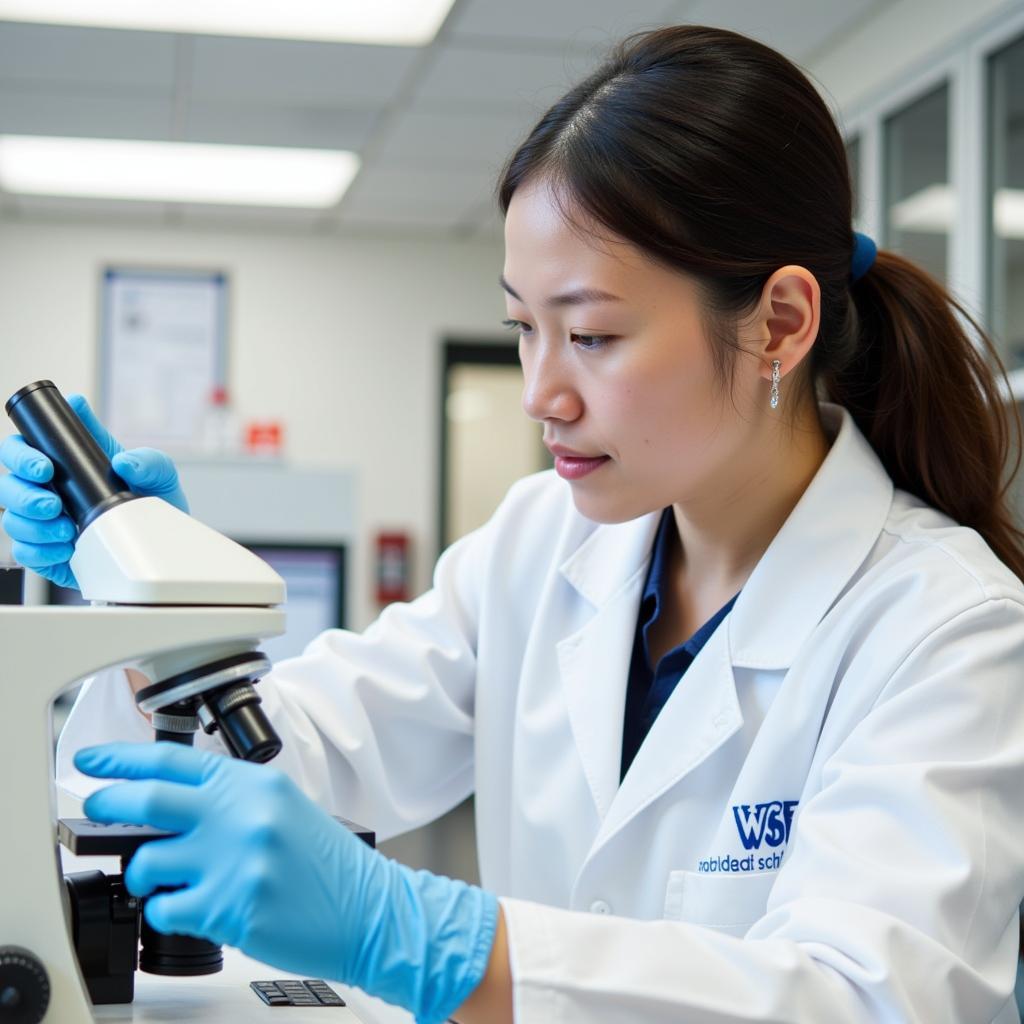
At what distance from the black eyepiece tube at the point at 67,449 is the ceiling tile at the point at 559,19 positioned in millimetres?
2147

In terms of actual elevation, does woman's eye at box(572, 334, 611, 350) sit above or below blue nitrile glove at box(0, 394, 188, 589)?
above

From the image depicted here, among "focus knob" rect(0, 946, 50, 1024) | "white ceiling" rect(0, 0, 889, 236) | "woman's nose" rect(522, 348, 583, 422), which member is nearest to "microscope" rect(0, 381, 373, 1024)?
"focus knob" rect(0, 946, 50, 1024)

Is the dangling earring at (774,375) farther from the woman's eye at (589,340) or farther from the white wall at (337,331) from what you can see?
the white wall at (337,331)

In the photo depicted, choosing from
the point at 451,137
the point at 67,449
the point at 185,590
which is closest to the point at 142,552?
the point at 185,590

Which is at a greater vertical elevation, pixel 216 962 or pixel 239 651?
pixel 239 651

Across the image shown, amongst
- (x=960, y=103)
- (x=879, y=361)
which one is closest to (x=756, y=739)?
(x=879, y=361)

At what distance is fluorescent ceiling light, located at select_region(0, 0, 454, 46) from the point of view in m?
2.83

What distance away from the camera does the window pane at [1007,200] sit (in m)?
2.64

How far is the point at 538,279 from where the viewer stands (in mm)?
1009

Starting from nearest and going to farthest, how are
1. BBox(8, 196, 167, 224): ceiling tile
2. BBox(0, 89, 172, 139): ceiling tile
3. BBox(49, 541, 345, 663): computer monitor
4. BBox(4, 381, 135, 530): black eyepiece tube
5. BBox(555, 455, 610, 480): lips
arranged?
BBox(4, 381, 135, 530): black eyepiece tube
BBox(555, 455, 610, 480): lips
BBox(49, 541, 345, 663): computer monitor
BBox(0, 89, 172, 139): ceiling tile
BBox(8, 196, 167, 224): ceiling tile

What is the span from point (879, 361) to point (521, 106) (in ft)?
7.96

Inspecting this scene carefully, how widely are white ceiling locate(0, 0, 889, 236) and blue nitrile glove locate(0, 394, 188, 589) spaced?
73.4 inches

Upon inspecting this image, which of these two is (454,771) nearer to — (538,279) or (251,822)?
(538,279)

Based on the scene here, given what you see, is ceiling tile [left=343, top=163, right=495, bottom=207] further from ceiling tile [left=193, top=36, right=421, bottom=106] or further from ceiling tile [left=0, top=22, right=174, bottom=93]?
ceiling tile [left=0, top=22, right=174, bottom=93]
